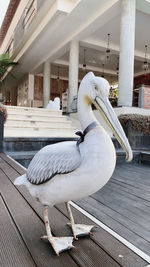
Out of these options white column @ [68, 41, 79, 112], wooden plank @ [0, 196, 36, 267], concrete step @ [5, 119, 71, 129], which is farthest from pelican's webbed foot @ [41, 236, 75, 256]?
white column @ [68, 41, 79, 112]

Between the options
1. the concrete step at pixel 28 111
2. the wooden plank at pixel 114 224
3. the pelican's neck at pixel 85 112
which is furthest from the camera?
the concrete step at pixel 28 111

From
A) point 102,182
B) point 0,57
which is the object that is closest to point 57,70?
point 0,57

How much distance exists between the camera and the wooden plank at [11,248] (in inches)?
36.5

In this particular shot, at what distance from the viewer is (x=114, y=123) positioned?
1.00m

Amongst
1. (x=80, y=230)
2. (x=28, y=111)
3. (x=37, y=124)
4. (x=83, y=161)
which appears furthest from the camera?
(x=28, y=111)

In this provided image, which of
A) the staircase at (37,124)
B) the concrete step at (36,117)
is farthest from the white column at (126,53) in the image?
the concrete step at (36,117)

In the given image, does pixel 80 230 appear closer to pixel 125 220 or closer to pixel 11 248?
pixel 11 248

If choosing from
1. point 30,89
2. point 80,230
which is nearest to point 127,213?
point 80,230

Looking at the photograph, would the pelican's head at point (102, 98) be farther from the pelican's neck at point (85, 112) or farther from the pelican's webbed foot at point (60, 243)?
the pelican's webbed foot at point (60, 243)

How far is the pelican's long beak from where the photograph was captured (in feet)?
3.19

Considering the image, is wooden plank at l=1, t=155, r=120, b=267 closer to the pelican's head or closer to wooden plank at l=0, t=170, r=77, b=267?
wooden plank at l=0, t=170, r=77, b=267

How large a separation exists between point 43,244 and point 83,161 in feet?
1.68

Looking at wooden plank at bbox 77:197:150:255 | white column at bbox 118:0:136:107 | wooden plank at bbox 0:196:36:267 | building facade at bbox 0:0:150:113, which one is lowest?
wooden plank at bbox 77:197:150:255

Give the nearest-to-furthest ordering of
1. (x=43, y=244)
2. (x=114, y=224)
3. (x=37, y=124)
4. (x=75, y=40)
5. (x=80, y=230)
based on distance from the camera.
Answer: (x=43, y=244), (x=80, y=230), (x=114, y=224), (x=37, y=124), (x=75, y=40)
